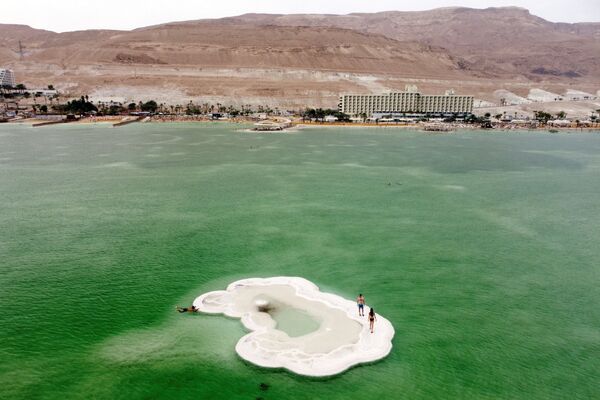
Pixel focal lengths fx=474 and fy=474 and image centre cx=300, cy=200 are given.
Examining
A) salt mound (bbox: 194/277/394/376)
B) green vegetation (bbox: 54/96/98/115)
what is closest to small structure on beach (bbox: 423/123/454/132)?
green vegetation (bbox: 54/96/98/115)

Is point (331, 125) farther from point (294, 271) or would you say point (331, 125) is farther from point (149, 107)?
point (294, 271)

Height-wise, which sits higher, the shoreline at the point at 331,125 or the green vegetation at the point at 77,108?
the green vegetation at the point at 77,108

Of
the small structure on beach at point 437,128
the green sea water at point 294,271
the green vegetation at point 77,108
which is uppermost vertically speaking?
the green vegetation at point 77,108

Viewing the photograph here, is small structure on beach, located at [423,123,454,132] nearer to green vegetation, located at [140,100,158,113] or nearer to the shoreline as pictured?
the shoreline

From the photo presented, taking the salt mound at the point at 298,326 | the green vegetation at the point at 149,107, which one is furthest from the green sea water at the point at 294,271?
the green vegetation at the point at 149,107

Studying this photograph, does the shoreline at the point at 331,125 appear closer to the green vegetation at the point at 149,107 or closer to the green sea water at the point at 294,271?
the green vegetation at the point at 149,107

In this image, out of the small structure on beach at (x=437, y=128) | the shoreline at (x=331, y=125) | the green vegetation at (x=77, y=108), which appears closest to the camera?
the small structure on beach at (x=437, y=128)
